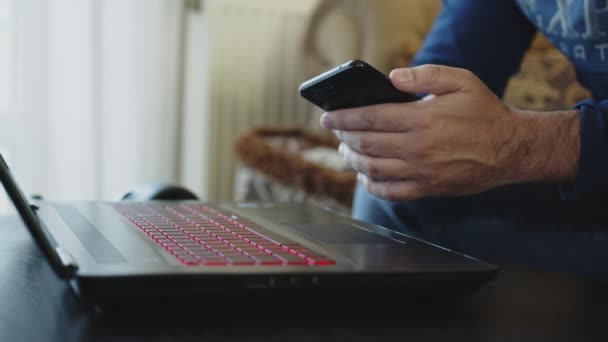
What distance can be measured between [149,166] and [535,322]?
1849 millimetres

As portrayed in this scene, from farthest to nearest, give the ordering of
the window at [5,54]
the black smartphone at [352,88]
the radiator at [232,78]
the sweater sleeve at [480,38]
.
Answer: the radiator at [232,78], the window at [5,54], the sweater sleeve at [480,38], the black smartphone at [352,88]

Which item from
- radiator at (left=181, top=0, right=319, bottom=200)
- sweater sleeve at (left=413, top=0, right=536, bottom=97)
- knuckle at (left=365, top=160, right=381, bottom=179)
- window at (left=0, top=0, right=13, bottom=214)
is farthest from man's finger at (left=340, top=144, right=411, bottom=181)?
radiator at (left=181, top=0, right=319, bottom=200)

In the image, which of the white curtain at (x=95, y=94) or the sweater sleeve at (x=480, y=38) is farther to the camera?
the white curtain at (x=95, y=94)

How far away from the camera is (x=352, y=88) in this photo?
0.49 m

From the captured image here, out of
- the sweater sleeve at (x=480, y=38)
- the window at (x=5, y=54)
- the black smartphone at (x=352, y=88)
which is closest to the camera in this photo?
the black smartphone at (x=352, y=88)

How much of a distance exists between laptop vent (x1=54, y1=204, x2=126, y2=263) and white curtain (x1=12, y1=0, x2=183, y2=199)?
56.4 inches

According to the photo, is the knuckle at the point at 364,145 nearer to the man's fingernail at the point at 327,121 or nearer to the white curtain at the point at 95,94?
the man's fingernail at the point at 327,121

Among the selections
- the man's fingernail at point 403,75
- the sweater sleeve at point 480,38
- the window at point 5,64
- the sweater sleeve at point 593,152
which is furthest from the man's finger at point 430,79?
the window at point 5,64

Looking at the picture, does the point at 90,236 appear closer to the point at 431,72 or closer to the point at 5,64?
the point at 431,72

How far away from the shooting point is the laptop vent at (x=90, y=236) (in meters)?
0.37

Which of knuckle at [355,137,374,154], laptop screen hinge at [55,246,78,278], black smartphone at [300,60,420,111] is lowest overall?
laptop screen hinge at [55,246,78,278]

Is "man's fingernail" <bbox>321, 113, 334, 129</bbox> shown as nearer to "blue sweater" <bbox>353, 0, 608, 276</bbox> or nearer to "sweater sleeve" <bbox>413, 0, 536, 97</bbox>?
"blue sweater" <bbox>353, 0, 608, 276</bbox>

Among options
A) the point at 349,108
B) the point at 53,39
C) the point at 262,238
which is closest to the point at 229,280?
the point at 262,238

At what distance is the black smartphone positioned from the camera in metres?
0.46
